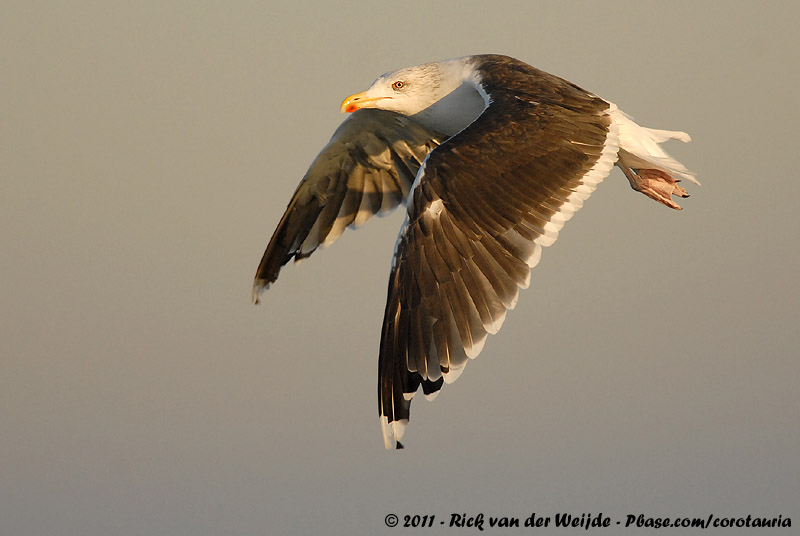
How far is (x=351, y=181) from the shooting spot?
13.7 m

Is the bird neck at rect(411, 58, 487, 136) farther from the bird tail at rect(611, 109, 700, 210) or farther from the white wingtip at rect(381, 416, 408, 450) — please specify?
the white wingtip at rect(381, 416, 408, 450)

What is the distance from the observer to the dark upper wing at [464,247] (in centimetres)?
941

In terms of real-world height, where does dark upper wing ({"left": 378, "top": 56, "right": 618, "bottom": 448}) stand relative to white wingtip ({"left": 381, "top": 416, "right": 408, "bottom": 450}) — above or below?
above

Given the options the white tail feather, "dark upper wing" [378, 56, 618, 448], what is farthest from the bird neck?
"dark upper wing" [378, 56, 618, 448]

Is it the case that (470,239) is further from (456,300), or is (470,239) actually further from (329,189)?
(329,189)

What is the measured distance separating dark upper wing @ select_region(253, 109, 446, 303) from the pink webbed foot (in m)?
2.43

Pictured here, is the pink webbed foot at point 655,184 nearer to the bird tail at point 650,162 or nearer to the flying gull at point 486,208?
the bird tail at point 650,162

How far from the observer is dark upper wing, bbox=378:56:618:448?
30.9 ft

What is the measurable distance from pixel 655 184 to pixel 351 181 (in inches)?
142

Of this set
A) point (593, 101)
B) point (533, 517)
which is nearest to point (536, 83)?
point (593, 101)

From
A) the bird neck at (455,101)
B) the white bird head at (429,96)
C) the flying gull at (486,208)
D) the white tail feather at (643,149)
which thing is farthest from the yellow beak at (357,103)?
the white tail feather at (643,149)

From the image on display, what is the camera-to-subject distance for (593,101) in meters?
11.4

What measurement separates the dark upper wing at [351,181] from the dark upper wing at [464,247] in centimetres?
353

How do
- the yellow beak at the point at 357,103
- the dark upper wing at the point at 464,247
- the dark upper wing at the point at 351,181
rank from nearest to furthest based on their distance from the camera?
1. the dark upper wing at the point at 464,247
2. the yellow beak at the point at 357,103
3. the dark upper wing at the point at 351,181
